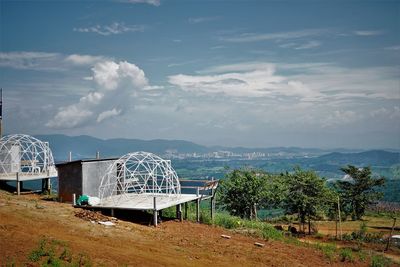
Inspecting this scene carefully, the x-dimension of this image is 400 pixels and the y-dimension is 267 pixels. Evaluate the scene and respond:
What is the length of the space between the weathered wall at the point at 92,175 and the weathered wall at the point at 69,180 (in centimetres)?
26

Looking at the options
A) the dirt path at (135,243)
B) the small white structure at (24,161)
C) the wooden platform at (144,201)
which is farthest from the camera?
the small white structure at (24,161)

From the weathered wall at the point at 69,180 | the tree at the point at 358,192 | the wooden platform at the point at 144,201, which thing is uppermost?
the weathered wall at the point at 69,180

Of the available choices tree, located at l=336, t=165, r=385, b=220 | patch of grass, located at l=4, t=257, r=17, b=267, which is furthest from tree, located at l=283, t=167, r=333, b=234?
patch of grass, located at l=4, t=257, r=17, b=267

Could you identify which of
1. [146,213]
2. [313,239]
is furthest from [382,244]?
[146,213]

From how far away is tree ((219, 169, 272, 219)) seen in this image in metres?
30.5

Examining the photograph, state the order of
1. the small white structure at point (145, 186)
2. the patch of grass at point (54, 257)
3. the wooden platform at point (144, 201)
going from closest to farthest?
the patch of grass at point (54, 257) < the wooden platform at point (144, 201) < the small white structure at point (145, 186)

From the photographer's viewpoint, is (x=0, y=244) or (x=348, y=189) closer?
(x=0, y=244)

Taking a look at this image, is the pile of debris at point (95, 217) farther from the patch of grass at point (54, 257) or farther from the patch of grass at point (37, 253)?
the patch of grass at point (37, 253)

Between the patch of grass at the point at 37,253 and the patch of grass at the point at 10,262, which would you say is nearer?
the patch of grass at the point at 10,262

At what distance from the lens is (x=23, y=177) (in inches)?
1024

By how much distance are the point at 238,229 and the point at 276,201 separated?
37.6ft

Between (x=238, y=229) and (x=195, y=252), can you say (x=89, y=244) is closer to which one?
(x=195, y=252)

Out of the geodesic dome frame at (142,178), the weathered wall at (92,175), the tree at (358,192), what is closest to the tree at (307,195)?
the geodesic dome frame at (142,178)

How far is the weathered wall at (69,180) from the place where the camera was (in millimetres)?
21791
